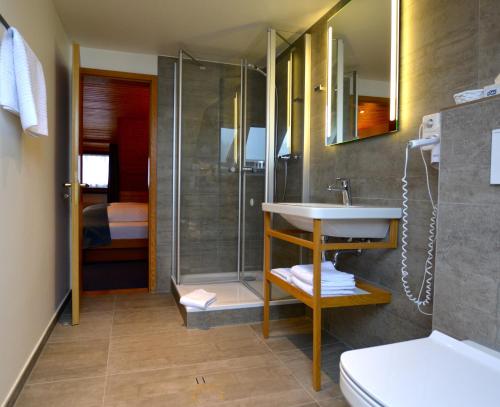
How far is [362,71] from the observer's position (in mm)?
2156

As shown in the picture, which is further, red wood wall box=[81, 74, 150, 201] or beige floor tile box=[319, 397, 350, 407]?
red wood wall box=[81, 74, 150, 201]

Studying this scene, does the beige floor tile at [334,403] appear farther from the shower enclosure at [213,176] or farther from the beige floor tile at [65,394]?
the shower enclosure at [213,176]

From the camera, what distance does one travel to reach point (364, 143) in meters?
2.14

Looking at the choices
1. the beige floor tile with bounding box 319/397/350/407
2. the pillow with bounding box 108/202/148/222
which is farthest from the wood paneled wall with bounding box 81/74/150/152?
the beige floor tile with bounding box 319/397/350/407

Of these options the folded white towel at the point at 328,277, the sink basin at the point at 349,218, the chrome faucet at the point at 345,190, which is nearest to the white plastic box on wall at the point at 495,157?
the sink basin at the point at 349,218

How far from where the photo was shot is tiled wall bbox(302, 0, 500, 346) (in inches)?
57.8

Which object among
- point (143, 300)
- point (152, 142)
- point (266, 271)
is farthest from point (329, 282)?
point (152, 142)

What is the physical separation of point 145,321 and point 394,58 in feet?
7.74

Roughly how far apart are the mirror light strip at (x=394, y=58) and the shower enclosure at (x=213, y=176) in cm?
149

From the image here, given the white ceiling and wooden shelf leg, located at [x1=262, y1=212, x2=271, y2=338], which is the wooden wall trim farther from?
wooden shelf leg, located at [x1=262, y1=212, x2=271, y2=338]

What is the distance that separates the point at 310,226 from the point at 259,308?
3.39 feet

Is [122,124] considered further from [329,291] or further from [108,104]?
[329,291]

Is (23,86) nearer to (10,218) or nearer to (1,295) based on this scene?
(10,218)

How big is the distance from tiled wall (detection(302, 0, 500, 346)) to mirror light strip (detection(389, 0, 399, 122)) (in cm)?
3
